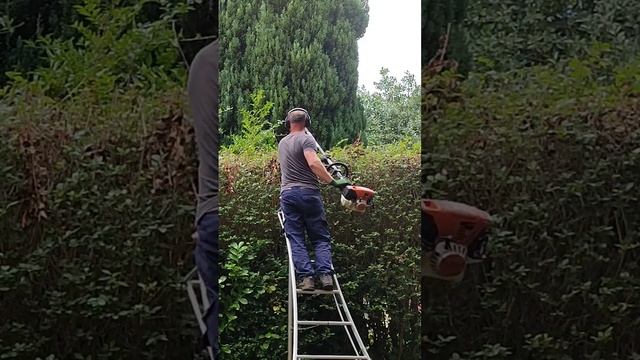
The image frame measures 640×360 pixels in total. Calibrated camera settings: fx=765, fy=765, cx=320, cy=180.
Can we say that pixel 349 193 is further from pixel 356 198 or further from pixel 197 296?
pixel 197 296

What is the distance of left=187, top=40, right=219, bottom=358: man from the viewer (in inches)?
158

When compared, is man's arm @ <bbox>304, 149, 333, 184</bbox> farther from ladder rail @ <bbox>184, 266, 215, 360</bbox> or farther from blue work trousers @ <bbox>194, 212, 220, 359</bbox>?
ladder rail @ <bbox>184, 266, 215, 360</bbox>

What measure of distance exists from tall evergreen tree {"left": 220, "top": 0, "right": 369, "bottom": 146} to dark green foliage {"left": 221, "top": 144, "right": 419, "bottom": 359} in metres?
0.23

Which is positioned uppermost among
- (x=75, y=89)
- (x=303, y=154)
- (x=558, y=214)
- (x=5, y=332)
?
(x=75, y=89)

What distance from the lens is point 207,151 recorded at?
13.3 ft

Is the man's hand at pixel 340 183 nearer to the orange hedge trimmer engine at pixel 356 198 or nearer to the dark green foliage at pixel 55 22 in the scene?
the orange hedge trimmer engine at pixel 356 198

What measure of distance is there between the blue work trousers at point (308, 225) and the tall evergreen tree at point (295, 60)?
31 centimetres

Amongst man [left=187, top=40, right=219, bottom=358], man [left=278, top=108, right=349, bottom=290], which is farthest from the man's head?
man [left=187, top=40, right=219, bottom=358]

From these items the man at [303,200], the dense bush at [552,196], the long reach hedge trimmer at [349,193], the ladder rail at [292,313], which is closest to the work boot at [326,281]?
the man at [303,200]

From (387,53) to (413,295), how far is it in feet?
4.26

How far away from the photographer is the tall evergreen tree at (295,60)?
13.4 feet

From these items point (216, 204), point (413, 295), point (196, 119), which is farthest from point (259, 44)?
point (413, 295)

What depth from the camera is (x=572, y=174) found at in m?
3.98

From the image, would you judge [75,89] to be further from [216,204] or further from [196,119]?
[216,204]
